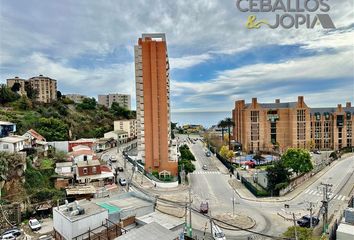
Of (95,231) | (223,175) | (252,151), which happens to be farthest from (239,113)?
(95,231)

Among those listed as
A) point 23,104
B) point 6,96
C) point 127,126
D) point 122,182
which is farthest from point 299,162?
point 6,96

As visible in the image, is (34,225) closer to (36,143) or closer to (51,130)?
(36,143)

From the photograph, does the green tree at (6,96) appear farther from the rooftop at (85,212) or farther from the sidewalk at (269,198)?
the rooftop at (85,212)

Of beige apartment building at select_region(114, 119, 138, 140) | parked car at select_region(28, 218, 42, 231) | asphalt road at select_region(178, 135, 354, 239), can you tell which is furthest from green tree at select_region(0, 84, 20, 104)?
parked car at select_region(28, 218, 42, 231)

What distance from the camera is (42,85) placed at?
292ft

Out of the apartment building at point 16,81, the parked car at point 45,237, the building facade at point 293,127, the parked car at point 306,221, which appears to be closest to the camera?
the parked car at point 45,237

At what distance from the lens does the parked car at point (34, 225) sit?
2425 centimetres

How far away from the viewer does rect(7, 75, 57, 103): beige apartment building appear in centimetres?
8575

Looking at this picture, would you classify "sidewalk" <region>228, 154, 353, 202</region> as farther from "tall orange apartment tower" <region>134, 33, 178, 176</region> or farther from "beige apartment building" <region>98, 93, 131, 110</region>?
"beige apartment building" <region>98, 93, 131, 110</region>

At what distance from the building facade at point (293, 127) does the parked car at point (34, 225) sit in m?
54.4

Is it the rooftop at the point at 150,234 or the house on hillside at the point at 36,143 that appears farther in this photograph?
the house on hillside at the point at 36,143

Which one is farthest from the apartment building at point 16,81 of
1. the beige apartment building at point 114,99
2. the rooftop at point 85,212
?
the rooftop at point 85,212

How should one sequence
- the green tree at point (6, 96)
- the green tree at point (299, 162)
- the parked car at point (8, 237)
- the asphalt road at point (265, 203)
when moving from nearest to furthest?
1. the parked car at point (8, 237)
2. the asphalt road at point (265, 203)
3. the green tree at point (299, 162)
4. the green tree at point (6, 96)

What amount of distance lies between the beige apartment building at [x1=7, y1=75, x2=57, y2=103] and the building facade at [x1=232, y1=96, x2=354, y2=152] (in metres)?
64.5
